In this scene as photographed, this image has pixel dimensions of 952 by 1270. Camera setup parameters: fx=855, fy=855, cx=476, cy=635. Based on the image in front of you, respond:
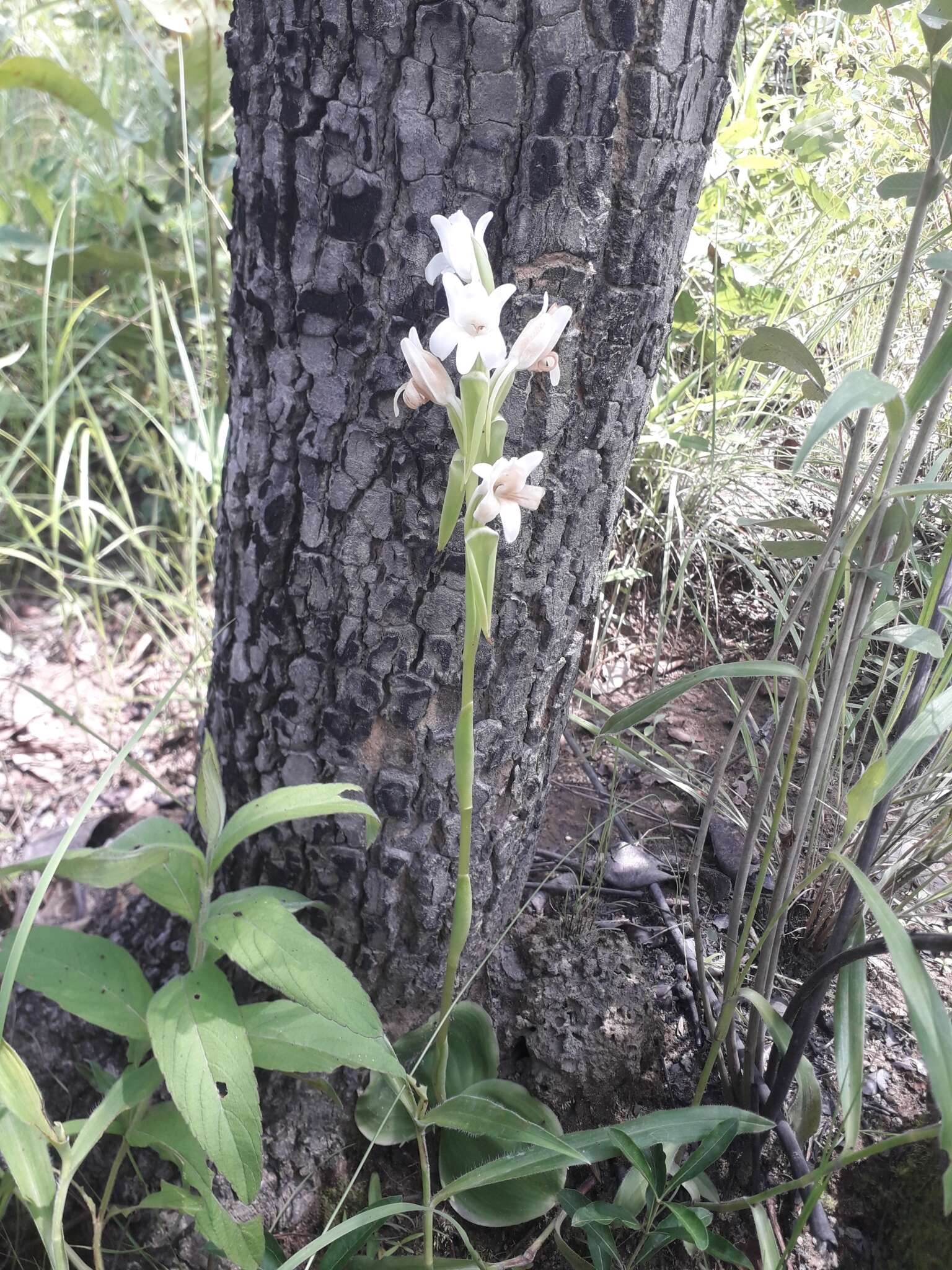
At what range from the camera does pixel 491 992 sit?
4.39ft

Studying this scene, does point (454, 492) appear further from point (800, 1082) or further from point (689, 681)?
point (800, 1082)

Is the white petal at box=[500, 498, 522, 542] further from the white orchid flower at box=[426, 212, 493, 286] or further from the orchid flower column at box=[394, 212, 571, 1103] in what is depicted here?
the white orchid flower at box=[426, 212, 493, 286]

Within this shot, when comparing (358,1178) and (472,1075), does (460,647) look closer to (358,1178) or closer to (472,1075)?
(472,1075)

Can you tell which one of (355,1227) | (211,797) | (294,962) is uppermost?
(211,797)

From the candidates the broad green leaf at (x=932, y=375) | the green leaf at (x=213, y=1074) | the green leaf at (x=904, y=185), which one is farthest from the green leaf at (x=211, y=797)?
the green leaf at (x=904, y=185)

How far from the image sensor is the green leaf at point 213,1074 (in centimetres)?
85

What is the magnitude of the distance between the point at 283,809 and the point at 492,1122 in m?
0.41

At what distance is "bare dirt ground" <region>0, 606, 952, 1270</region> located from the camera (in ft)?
3.61

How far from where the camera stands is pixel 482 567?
780mm

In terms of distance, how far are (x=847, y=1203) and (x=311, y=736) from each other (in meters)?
0.94

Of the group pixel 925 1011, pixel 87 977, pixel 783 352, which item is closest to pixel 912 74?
pixel 783 352

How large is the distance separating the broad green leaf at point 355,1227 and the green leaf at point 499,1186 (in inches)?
4.5

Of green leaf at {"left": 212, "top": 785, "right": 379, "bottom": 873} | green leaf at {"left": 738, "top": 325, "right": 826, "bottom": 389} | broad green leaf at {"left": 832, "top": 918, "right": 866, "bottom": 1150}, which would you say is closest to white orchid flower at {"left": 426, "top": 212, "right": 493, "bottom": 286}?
green leaf at {"left": 738, "top": 325, "right": 826, "bottom": 389}

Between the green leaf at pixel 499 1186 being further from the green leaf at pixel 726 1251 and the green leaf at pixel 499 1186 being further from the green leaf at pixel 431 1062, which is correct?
the green leaf at pixel 726 1251
